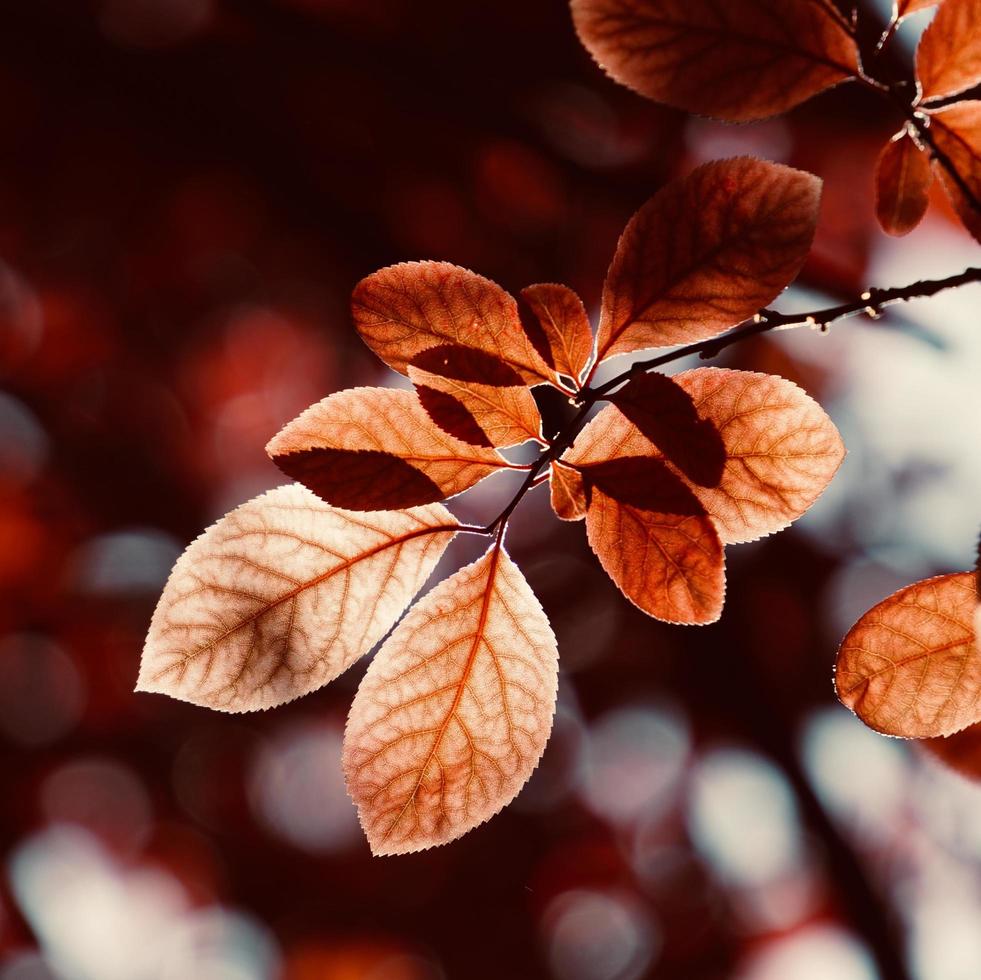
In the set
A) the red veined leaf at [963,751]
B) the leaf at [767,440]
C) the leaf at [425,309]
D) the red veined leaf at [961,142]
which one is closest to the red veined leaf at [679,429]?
the leaf at [767,440]

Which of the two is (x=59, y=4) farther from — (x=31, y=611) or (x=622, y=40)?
(x=622, y=40)

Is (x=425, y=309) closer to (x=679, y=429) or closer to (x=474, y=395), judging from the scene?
(x=474, y=395)

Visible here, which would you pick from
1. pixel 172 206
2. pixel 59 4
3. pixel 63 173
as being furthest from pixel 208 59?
pixel 63 173

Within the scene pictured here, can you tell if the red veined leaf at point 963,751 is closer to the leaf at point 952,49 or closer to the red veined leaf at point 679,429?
the red veined leaf at point 679,429

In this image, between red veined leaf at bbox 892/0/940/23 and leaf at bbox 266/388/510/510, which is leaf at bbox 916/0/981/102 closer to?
red veined leaf at bbox 892/0/940/23

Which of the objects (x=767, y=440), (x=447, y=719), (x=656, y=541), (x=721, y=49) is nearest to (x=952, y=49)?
(x=721, y=49)

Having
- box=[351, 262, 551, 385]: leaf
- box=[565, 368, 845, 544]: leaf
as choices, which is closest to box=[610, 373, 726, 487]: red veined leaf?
box=[565, 368, 845, 544]: leaf
